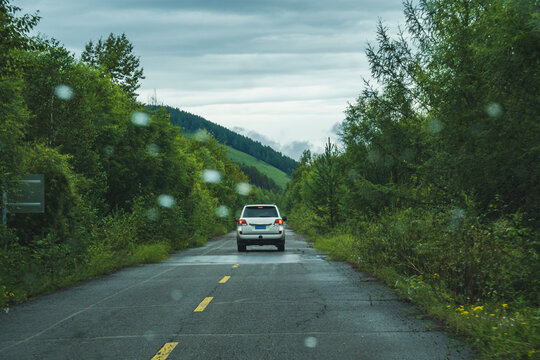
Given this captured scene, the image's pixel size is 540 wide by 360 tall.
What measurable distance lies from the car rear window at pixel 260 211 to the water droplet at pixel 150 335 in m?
15.4

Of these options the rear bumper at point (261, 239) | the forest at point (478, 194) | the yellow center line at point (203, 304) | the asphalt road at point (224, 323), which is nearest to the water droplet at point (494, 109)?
the forest at point (478, 194)

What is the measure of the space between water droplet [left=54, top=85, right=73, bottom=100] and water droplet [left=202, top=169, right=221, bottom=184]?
1570 inches

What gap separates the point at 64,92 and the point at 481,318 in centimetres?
1972

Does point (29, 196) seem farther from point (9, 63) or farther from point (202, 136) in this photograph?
point (202, 136)

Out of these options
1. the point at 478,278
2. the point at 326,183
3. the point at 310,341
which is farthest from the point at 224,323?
the point at 326,183

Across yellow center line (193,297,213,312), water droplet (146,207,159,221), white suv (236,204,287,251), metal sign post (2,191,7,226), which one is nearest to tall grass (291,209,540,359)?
yellow center line (193,297,213,312)

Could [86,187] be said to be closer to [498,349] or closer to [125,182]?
[125,182]

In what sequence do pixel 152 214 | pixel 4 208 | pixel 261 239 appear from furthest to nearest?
pixel 152 214 < pixel 261 239 < pixel 4 208

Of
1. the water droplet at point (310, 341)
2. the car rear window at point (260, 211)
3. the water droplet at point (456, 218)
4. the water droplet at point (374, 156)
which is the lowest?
the water droplet at point (310, 341)

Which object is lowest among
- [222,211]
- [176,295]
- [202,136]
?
[222,211]

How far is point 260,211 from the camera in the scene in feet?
73.1

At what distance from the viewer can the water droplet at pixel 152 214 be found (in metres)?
24.7

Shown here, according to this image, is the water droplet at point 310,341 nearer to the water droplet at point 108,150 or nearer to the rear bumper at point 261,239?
the rear bumper at point 261,239

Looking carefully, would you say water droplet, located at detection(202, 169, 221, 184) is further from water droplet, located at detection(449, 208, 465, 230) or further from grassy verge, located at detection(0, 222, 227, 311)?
water droplet, located at detection(449, 208, 465, 230)
